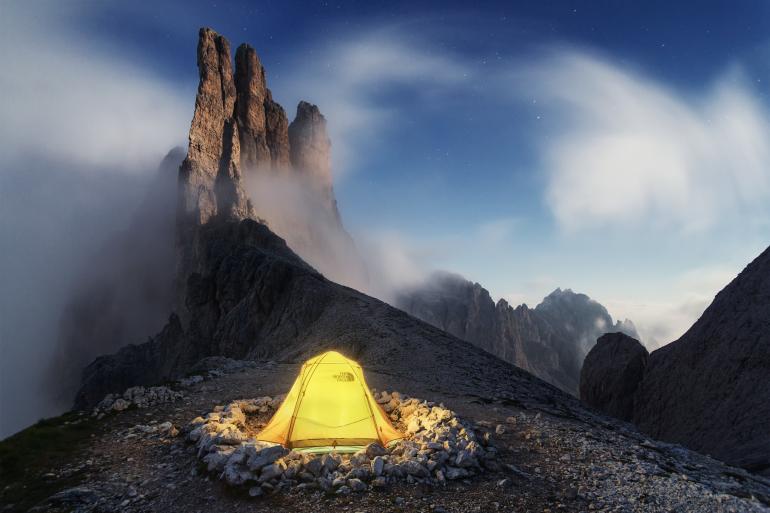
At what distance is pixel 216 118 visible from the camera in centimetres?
11306

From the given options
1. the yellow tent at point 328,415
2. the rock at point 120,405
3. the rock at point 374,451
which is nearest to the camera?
the rock at point 374,451

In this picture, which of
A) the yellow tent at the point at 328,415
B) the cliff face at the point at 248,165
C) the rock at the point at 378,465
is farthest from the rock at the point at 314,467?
the cliff face at the point at 248,165

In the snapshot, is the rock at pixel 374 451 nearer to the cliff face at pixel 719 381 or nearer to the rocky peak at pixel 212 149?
the cliff face at pixel 719 381

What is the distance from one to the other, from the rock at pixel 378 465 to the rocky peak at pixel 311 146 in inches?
5847

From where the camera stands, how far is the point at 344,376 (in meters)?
16.6

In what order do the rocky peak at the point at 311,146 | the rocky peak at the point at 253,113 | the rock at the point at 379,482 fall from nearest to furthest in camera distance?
the rock at the point at 379,482 → the rocky peak at the point at 253,113 → the rocky peak at the point at 311,146

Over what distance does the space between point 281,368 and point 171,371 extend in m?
60.9

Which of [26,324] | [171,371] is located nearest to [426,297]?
[171,371]

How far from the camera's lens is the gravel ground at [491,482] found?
11219 mm

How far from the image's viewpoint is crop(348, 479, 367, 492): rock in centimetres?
1167

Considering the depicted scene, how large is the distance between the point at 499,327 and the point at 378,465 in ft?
491

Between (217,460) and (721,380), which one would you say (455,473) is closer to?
(217,460)

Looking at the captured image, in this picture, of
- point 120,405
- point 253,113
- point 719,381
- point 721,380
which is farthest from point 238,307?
point 253,113

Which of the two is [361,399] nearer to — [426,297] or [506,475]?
[506,475]
